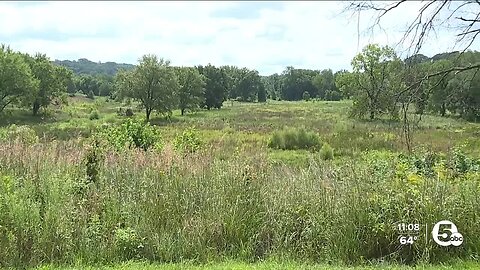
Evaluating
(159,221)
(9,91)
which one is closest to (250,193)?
(159,221)

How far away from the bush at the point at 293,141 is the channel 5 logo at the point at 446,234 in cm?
2123

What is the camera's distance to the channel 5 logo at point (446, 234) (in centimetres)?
573

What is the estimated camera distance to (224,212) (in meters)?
6.08

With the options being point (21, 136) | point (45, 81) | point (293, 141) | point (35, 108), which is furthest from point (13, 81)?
point (21, 136)

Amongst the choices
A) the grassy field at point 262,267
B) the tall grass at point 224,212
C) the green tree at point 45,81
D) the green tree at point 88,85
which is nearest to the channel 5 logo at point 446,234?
the tall grass at point 224,212

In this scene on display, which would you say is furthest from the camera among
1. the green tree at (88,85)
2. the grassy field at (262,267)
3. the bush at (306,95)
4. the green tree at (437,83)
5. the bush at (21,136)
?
the green tree at (88,85)

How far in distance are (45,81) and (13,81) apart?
9546mm

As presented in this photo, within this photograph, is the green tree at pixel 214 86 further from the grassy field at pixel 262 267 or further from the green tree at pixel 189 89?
the grassy field at pixel 262 267

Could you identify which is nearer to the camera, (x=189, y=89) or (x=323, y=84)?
(x=189, y=89)

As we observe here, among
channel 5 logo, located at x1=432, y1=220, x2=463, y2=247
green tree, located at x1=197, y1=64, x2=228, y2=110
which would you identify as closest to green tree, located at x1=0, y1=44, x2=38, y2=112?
green tree, located at x1=197, y1=64, x2=228, y2=110

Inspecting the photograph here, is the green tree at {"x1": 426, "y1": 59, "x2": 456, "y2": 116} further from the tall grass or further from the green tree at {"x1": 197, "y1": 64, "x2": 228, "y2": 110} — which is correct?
the green tree at {"x1": 197, "y1": 64, "x2": 228, "y2": 110}

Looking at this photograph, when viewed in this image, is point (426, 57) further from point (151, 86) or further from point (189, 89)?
point (189, 89)

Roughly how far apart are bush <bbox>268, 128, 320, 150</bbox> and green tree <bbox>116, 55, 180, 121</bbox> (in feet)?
92.6

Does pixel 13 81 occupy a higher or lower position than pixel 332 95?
higher
